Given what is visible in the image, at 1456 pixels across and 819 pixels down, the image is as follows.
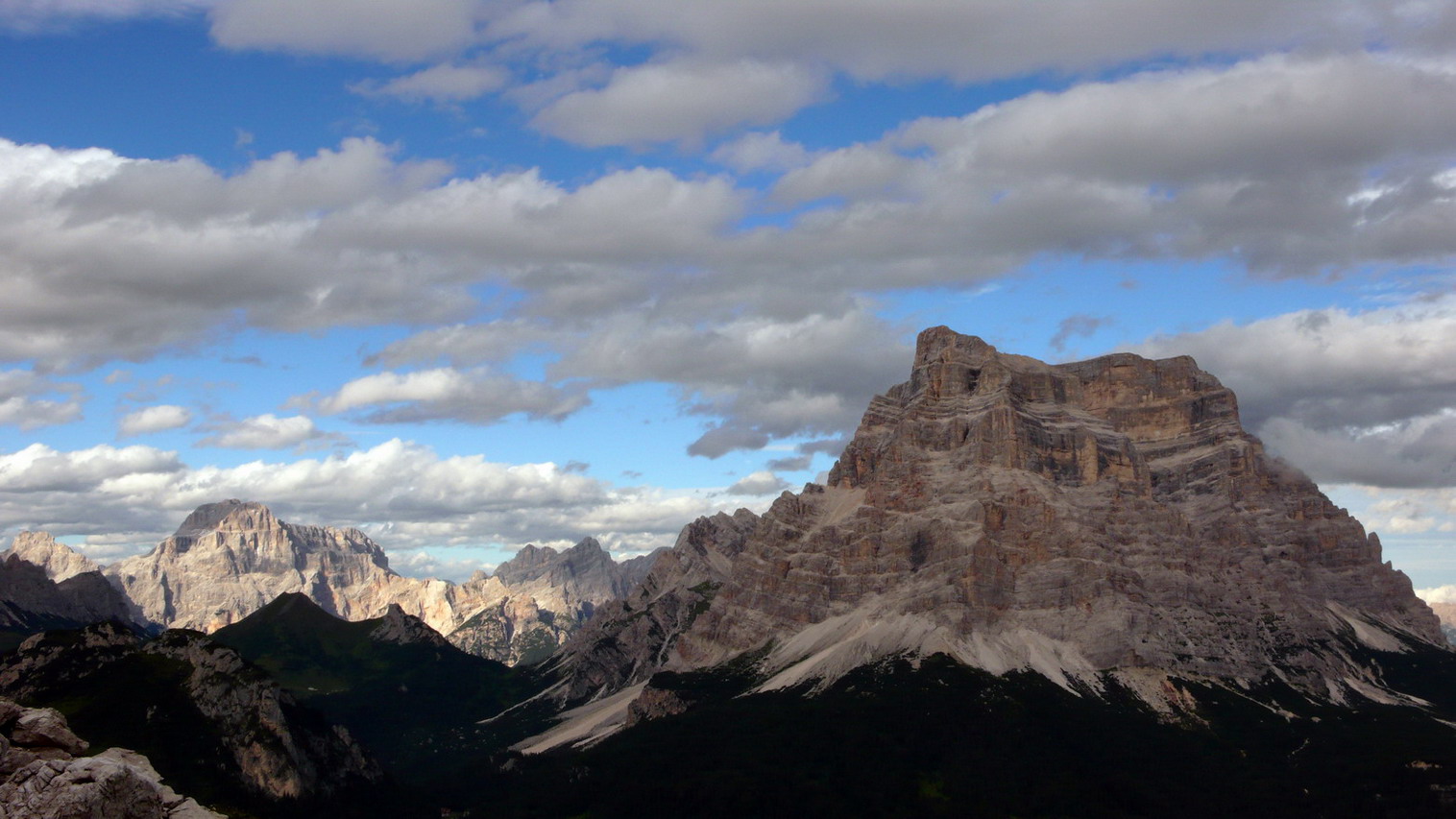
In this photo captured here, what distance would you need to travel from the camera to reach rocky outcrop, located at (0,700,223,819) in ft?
269

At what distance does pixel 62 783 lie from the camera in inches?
3268

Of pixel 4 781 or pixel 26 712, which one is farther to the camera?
pixel 26 712

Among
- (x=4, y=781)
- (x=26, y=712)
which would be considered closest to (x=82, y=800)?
(x=4, y=781)

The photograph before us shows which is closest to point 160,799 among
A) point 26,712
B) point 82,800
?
point 82,800

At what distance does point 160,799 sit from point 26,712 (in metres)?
13.8

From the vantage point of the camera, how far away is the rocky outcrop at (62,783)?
269 feet

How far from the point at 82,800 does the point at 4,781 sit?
6263 mm

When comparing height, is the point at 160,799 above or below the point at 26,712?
below

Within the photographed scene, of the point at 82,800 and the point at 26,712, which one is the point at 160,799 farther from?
the point at 26,712

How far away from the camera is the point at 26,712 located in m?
93.6

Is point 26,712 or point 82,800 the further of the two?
point 26,712

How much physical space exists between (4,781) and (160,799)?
9455 millimetres

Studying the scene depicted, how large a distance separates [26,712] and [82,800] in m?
15.2

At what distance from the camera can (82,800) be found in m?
82.2
